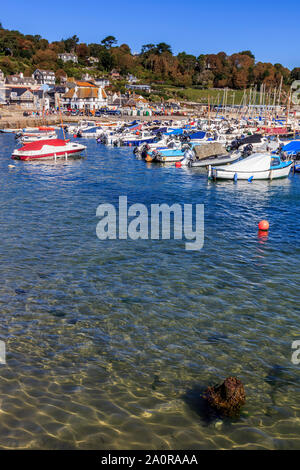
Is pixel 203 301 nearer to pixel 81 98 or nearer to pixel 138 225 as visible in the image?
pixel 138 225

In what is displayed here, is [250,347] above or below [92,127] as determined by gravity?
below

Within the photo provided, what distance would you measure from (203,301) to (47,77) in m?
174

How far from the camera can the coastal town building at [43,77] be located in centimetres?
16475

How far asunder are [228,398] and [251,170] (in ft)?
100

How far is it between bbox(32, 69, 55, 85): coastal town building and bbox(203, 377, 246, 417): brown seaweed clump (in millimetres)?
175497

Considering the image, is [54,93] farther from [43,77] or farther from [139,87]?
[139,87]

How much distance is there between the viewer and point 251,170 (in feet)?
119

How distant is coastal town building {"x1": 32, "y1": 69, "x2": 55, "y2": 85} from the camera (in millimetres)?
164750

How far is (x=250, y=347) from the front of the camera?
10820 mm

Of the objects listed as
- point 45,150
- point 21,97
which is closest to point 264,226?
point 45,150

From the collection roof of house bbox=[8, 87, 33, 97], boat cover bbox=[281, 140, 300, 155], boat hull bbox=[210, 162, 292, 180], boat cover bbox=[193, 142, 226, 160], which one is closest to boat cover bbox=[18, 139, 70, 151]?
boat cover bbox=[193, 142, 226, 160]

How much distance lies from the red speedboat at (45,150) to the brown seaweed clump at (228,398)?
44009mm

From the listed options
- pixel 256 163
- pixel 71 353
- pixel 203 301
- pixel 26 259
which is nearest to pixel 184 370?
pixel 71 353

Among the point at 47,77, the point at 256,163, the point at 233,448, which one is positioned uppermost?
the point at 47,77
